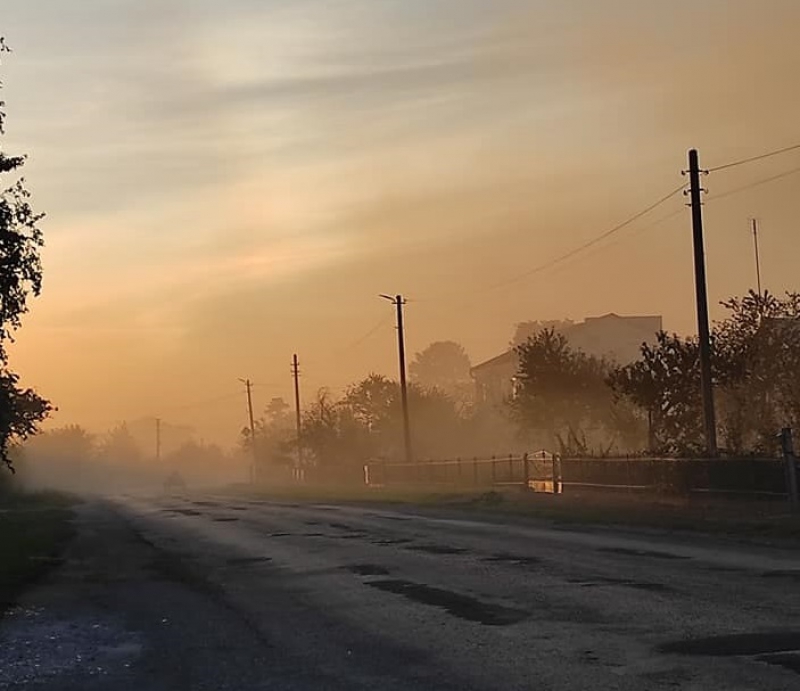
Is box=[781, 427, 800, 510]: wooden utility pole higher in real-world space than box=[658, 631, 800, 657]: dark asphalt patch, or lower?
higher

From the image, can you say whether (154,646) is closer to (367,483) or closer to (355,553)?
(355,553)

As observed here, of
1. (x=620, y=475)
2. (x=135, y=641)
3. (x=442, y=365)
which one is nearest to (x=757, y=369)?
(x=620, y=475)

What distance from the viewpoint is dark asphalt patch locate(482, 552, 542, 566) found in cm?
1705

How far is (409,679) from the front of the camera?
870 centimetres

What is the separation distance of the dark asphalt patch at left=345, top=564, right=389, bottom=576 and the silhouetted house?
7759cm

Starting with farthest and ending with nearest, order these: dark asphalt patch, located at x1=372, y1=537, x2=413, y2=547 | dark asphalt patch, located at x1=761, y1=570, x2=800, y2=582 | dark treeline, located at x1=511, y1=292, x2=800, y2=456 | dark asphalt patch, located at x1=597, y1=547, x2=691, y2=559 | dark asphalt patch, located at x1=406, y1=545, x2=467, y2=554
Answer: dark treeline, located at x1=511, y1=292, x2=800, y2=456, dark asphalt patch, located at x1=372, y1=537, x2=413, y2=547, dark asphalt patch, located at x1=406, y1=545, x2=467, y2=554, dark asphalt patch, located at x1=597, y1=547, x2=691, y2=559, dark asphalt patch, located at x1=761, y1=570, x2=800, y2=582

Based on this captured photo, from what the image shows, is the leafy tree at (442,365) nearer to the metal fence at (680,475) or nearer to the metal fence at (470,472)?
the metal fence at (470,472)

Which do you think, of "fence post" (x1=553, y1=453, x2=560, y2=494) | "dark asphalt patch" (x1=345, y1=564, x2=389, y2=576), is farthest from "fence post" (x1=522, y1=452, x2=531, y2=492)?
"dark asphalt patch" (x1=345, y1=564, x2=389, y2=576)

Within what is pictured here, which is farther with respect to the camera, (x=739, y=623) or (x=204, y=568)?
(x=204, y=568)

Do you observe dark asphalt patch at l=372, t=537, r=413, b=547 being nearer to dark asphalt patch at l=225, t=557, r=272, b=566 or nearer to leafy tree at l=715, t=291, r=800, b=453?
dark asphalt patch at l=225, t=557, r=272, b=566

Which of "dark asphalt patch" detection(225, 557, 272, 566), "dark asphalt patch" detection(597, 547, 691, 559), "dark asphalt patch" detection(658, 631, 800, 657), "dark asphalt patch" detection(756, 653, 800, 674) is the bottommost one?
"dark asphalt patch" detection(225, 557, 272, 566)

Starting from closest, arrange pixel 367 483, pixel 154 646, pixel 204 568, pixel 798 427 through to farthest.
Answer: pixel 154 646
pixel 204 568
pixel 798 427
pixel 367 483

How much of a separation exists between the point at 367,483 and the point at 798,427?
41143 mm

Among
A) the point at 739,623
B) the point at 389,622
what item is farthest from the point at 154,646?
the point at 739,623
